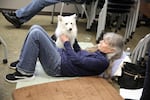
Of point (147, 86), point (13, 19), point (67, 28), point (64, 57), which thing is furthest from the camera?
point (13, 19)

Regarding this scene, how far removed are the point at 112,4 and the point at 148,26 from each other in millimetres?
1301

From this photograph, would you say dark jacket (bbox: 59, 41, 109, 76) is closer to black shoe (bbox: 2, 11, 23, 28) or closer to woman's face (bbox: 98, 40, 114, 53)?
woman's face (bbox: 98, 40, 114, 53)

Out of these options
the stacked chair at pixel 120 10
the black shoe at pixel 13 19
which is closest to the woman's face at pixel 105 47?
the stacked chair at pixel 120 10

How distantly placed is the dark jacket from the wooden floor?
0.12 m

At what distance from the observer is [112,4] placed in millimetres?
3525

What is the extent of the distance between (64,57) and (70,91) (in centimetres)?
41

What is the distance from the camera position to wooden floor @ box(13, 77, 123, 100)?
72.9 inches

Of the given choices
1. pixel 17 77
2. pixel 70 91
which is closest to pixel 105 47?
pixel 70 91

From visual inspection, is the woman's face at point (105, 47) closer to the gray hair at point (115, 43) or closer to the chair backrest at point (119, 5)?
the gray hair at point (115, 43)

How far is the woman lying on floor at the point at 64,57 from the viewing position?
7.11ft

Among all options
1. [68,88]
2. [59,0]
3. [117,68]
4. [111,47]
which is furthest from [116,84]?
[59,0]

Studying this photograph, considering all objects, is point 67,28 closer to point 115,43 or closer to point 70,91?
point 115,43

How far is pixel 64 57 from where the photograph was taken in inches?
89.9

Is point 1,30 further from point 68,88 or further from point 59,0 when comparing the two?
point 68,88
